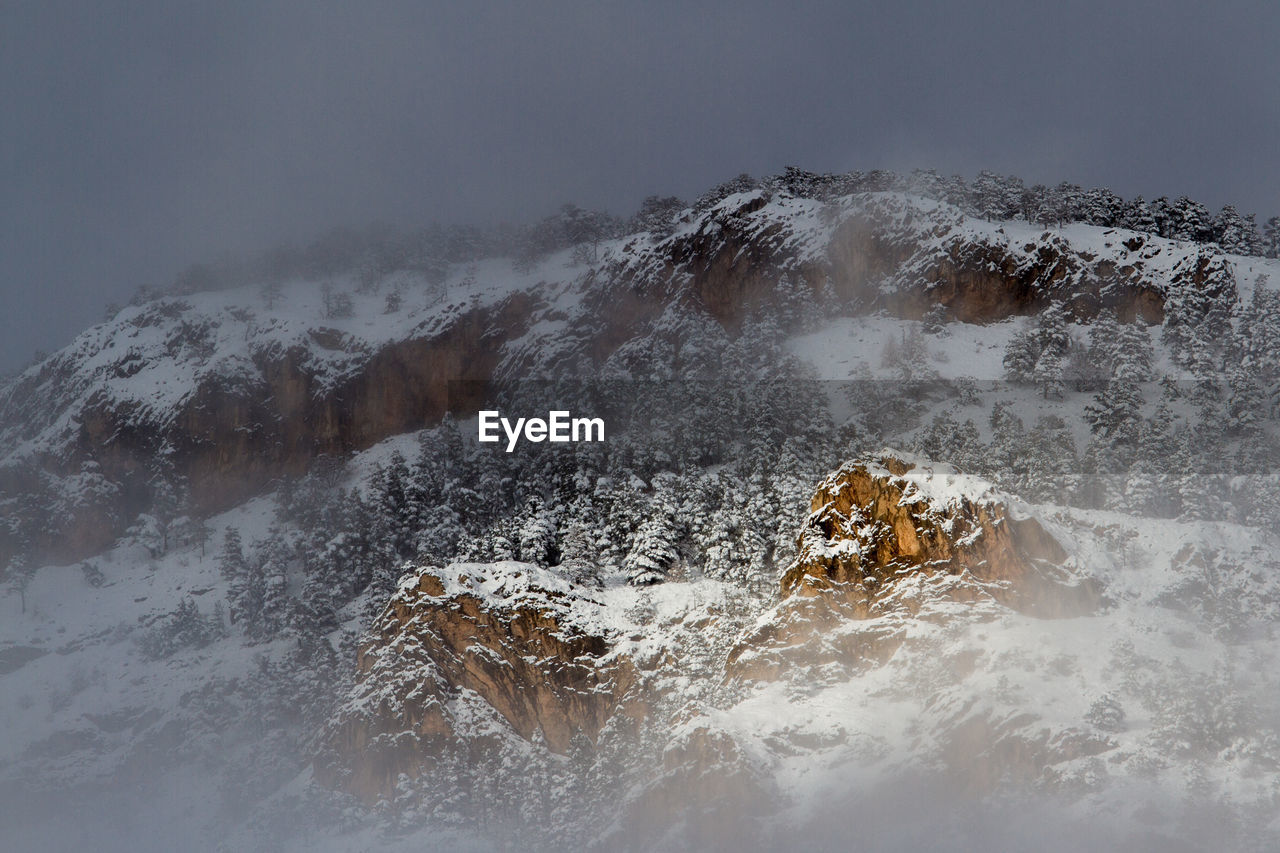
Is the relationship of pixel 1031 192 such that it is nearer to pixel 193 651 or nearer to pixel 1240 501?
pixel 1240 501

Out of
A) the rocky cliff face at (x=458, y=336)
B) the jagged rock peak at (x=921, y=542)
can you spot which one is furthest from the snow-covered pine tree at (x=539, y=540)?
the rocky cliff face at (x=458, y=336)

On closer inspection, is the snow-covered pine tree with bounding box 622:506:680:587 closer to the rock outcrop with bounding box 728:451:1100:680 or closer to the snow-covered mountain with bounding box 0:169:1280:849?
the snow-covered mountain with bounding box 0:169:1280:849

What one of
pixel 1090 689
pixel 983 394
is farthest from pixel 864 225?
pixel 1090 689

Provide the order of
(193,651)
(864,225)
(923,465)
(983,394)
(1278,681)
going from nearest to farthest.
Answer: (1278,681)
(923,465)
(193,651)
(983,394)
(864,225)

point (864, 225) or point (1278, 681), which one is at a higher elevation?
point (864, 225)

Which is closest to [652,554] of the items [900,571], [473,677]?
[473,677]

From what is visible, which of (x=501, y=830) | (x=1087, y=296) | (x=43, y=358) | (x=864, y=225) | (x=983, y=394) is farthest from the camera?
(x=43, y=358)

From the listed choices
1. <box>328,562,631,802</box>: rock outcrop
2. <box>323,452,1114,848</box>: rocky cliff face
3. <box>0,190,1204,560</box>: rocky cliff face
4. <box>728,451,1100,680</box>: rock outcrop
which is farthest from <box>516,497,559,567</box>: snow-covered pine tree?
<box>0,190,1204,560</box>: rocky cliff face

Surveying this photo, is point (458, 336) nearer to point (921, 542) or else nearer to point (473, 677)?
point (473, 677)

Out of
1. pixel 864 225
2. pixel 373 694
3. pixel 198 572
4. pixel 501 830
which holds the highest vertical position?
pixel 864 225
